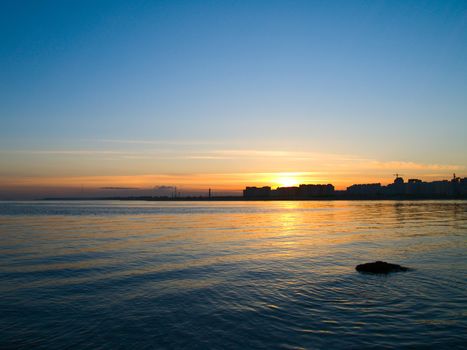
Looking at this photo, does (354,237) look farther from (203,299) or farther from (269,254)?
(203,299)

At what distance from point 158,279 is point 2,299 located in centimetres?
719

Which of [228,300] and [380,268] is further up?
[380,268]

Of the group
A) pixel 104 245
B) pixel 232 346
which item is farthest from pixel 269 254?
pixel 232 346

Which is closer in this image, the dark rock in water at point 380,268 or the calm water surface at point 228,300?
the calm water surface at point 228,300

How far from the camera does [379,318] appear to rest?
1269 centimetres

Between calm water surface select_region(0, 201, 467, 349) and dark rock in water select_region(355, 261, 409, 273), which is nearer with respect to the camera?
calm water surface select_region(0, 201, 467, 349)

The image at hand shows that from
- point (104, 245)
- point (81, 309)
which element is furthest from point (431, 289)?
point (104, 245)

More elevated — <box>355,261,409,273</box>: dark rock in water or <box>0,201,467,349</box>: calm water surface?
<box>355,261,409,273</box>: dark rock in water

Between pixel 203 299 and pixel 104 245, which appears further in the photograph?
pixel 104 245

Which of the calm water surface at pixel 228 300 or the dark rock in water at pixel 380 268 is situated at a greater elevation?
the dark rock in water at pixel 380 268

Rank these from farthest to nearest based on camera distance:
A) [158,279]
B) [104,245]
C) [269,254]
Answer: [104,245]
[269,254]
[158,279]

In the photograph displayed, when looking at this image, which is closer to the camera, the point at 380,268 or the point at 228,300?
the point at 228,300

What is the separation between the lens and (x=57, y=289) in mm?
17172

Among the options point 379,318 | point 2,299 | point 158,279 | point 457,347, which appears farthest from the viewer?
point 158,279
